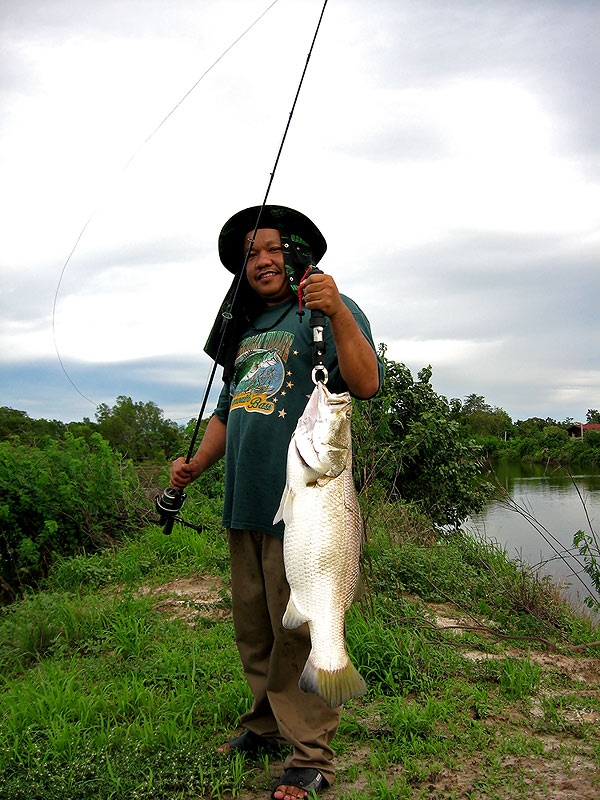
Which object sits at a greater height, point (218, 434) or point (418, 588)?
point (218, 434)

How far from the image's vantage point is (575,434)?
17.5 metres

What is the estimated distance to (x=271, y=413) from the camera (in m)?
2.65

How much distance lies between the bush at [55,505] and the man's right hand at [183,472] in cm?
482

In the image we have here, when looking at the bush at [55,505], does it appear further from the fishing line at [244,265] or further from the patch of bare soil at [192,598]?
the fishing line at [244,265]

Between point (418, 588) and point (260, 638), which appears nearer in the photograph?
point (260, 638)

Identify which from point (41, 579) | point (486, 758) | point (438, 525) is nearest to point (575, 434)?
point (438, 525)

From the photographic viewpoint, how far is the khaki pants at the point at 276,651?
260 centimetres

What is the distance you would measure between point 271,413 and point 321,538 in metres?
0.66

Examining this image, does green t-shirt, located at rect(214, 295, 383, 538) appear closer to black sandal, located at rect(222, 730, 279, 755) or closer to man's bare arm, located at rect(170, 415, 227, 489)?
man's bare arm, located at rect(170, 415, 227, 489)

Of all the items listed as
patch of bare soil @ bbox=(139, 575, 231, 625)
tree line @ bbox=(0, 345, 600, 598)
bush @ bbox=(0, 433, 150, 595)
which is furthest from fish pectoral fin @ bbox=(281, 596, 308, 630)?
bush @ bbox=(0, 433, 150, 595)

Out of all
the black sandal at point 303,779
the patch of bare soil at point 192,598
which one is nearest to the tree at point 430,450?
the patch of bare soil at point 192,598

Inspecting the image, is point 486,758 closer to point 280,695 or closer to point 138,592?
point 280,695

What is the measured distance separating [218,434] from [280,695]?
1.24m

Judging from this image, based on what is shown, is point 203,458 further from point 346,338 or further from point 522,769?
point 522,769
